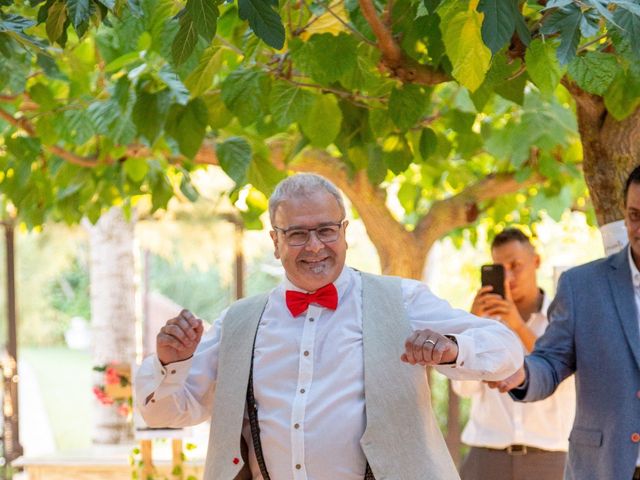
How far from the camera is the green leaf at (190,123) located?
135 inches

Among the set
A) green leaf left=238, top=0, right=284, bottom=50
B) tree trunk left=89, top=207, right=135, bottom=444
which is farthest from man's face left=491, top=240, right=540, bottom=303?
tree trunk left=89, top=207, right=135, bottom=444

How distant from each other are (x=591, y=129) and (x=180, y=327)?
4.65ft

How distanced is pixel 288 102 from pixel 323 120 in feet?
0.67

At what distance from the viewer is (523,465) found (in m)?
3.85

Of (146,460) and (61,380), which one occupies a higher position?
(61,380)

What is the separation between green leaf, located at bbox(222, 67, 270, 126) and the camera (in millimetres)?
3246

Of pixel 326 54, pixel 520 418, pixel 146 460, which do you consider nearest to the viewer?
pixel 326 54

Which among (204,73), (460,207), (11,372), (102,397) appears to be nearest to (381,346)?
(204,73)

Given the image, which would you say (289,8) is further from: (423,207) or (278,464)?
(423,207)

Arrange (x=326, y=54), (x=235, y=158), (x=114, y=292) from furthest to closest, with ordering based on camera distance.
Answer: (x=114, y=292) < (x=235, y=158) < (x=326, y=54)

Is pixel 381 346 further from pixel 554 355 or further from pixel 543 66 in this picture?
pixel 543 66

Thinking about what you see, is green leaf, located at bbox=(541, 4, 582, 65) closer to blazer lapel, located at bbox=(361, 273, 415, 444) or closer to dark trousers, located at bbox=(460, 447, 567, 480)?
blazer lapel, located at bbox=(361, 273, 415, 444)

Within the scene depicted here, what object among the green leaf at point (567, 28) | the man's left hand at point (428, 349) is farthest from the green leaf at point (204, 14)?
the man's left hand at point (428, 349)

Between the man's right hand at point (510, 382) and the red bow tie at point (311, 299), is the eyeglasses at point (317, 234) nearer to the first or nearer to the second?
the red bow tie at point (311, 299)
